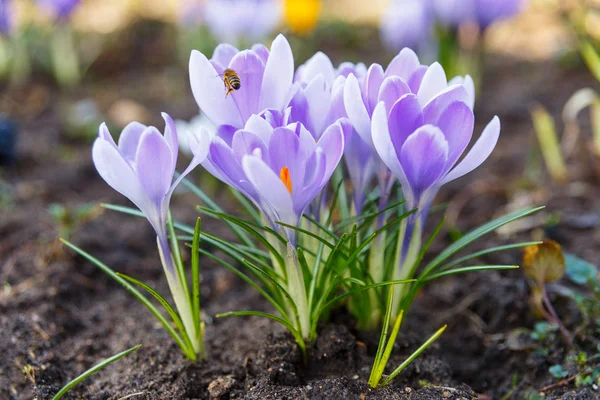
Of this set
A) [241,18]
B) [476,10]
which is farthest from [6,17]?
[476,10]

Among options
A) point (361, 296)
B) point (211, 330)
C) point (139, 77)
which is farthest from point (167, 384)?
point (139, 77)

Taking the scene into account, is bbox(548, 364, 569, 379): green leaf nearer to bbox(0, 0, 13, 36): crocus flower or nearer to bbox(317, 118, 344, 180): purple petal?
bbox(317, 118, 344, 180): purple petal

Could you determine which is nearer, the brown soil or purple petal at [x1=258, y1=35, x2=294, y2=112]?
purple petal at [x1=258, y1=35, x2=294, y2=112]

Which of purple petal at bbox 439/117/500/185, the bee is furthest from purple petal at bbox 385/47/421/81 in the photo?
the bee

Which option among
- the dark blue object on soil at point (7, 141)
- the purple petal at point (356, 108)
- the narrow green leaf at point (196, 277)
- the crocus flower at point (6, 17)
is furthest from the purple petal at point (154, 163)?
the crocus flower at point (6, 17)

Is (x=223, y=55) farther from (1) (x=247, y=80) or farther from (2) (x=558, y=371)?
(2) (x=558, y=371)

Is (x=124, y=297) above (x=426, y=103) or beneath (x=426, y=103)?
beneath

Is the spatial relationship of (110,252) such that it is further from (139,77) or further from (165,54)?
(165,54)

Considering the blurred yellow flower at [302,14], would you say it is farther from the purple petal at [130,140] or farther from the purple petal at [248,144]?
the purple petal at [248,144]
